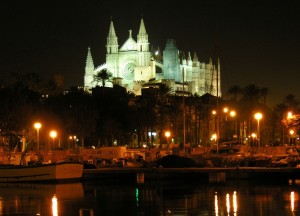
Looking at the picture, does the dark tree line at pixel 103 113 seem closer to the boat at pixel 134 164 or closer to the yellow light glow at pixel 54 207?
the boat at pixel 134 164

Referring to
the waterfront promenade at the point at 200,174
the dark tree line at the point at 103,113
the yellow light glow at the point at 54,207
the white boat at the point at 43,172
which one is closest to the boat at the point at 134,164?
the waterfront promenade at the point at 200,174

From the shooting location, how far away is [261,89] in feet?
406

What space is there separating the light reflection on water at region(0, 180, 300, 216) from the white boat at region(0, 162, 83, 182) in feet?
3.25

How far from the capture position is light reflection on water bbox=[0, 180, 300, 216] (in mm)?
35562

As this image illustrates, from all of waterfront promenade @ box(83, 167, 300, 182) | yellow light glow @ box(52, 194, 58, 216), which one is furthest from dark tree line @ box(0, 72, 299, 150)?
yellow light glow @ box(52, 194, 58, 216)

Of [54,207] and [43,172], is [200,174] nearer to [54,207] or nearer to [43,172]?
[43,172]

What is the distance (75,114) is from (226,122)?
4165 centimetres

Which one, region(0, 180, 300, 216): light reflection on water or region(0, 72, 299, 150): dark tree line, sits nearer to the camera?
region(0, 180, 300, 216): light reflection on water

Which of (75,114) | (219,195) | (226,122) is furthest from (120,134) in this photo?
(219,195)

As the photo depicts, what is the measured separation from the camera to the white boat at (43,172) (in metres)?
50.9

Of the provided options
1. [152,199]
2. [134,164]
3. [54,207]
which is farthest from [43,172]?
[54,207]

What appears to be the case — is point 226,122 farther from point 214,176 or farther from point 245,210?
point 245,210

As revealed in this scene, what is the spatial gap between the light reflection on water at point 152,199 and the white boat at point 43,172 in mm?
991

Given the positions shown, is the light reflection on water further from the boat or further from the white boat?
the boat
